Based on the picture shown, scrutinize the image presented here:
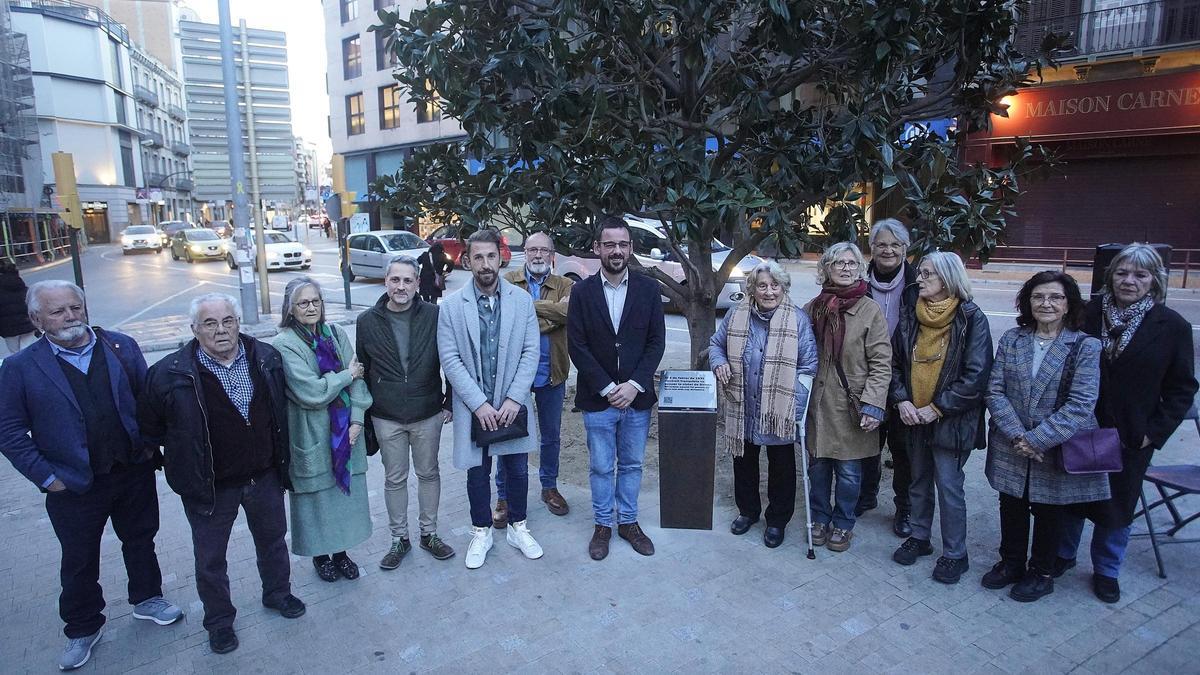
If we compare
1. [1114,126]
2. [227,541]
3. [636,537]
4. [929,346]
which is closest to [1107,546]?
[929,346]

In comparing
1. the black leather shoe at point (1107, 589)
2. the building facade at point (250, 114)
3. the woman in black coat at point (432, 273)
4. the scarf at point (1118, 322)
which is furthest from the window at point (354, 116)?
the black leather shoe at point (1107, 589)

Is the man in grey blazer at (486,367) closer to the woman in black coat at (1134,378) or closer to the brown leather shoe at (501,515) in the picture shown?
the brown leather shoe at (501,515)

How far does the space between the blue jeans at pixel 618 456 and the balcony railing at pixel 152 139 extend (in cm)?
6838

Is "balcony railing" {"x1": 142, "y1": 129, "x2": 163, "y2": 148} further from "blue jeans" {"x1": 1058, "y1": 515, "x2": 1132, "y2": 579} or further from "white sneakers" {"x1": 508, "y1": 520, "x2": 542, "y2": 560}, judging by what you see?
"blue jeans" {"x1": 1058, "y1": 515, "x2": 1132, "y2": 579}

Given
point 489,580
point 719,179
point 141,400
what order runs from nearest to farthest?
point 141,400 < point 489,580 < point 719,179

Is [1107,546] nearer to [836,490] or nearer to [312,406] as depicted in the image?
[836,490]

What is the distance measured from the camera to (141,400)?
331 centimetres

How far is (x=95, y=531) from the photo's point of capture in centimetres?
344

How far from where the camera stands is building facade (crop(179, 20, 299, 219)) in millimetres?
13141

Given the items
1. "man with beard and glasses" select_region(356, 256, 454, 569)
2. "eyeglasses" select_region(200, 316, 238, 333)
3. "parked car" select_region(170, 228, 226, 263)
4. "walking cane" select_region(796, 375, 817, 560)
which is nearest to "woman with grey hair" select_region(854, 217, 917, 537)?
"walking cane" select_region(796, 375, 817, 560)

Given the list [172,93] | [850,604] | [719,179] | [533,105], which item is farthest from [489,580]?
[172,93]

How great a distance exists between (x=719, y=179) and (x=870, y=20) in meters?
1.28

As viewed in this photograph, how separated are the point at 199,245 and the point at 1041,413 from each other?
32440 mm

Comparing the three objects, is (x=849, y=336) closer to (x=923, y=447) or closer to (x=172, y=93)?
(x=923, y=447)
